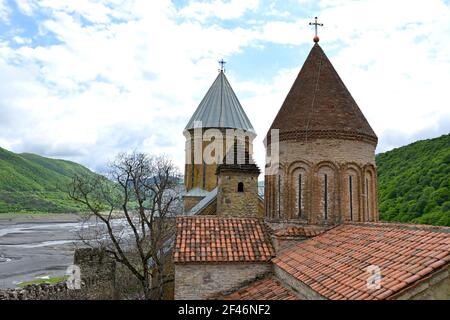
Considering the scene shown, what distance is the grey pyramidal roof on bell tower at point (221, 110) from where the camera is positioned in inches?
1011

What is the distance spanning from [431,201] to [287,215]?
15.8 metres

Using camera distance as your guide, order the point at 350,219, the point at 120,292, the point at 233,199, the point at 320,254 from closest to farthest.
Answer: the point at 320,254 < the point at 350,219 < the point at 120,292 < the point at 233,199

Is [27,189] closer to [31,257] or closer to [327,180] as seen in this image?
[31,257]

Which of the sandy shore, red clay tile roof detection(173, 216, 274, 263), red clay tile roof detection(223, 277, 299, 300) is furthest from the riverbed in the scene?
the sandy shore

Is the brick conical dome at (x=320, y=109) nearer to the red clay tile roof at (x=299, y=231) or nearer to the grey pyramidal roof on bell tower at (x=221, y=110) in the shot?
the red clay tile roof at (x=299, y=231)

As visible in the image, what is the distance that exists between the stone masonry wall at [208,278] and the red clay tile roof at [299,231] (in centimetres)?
104

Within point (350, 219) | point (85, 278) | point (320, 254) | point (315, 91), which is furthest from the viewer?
point (85, 278)

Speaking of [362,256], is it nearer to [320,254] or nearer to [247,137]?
[320,254]

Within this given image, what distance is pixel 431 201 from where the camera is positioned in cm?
2245

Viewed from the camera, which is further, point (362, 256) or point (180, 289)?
point (180, 289)

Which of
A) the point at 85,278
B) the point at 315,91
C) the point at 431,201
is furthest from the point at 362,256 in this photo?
the point at 431,201

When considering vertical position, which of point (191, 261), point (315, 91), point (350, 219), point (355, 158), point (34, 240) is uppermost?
point (315, 91)

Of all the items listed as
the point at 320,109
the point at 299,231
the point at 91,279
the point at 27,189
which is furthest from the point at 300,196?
the point at 27,189

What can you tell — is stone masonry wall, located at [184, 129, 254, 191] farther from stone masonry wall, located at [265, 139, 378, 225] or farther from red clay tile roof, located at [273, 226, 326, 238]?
red clay tile roof, located at [273, 226, 326, 238]
